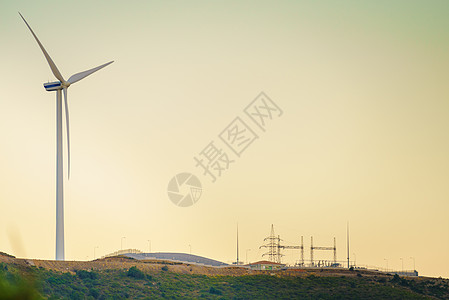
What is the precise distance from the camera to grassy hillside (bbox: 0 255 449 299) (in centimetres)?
11675

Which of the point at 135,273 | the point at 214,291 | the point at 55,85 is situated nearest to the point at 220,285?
the point at 214,291

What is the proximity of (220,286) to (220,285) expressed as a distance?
3.28ft

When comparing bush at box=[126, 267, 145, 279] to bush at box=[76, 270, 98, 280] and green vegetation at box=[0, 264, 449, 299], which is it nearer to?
green vegetation at box=[0, 264, 449, 299]

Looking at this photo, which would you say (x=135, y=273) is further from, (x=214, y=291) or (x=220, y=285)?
(x=220, y=285)

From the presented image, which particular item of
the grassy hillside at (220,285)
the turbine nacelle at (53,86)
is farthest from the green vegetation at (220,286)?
the turbine nacelle at (53,86)

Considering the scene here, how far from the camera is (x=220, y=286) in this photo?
136625 mm

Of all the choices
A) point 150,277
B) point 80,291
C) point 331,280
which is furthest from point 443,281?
point 80,291

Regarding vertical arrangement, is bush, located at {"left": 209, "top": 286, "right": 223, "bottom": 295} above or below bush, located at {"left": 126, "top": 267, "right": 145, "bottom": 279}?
below

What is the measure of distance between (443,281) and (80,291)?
302 feet

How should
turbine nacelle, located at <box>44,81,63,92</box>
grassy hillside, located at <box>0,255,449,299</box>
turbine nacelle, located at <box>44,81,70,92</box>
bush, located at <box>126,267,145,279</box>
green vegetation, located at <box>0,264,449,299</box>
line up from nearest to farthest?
1. turbine nacelle, located at <box>44,81,70,92</box>
2. turbine nacelle, located at <box>44,81,63,92</box>
3. grassy hillside, located at <box>0,255,449,299</box>
4. green vegetation, located at <box>0,264,449,299</box>
5. bush, located at <box>126,267,145,279</box>

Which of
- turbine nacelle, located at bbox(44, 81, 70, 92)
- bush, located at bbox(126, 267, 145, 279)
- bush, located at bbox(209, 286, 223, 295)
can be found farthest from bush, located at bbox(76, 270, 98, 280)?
turbine nacelle, located at bbox(44, 81, 70, 92)

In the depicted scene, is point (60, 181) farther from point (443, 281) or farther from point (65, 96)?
point (443, 281)

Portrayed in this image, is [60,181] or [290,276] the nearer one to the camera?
[60,181]

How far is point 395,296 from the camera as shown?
14012cm
